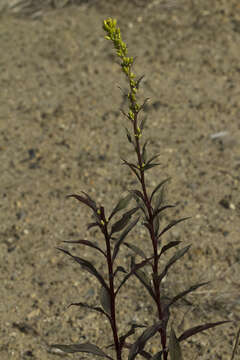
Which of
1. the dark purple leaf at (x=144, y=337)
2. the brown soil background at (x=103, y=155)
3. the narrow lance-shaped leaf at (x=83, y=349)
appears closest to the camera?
the dark purple leaf at (x=144, y=337)

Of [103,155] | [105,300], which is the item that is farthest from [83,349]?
[103,155]

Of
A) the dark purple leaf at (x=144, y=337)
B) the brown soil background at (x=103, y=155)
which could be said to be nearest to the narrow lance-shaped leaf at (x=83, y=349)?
the dark purple leaf at (x=144, y=337)

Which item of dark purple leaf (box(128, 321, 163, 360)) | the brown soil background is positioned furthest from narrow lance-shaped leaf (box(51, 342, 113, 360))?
the brown soil background

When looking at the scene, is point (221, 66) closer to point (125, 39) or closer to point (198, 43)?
point (198, 43)

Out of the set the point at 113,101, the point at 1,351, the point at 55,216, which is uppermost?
the point at 113,101

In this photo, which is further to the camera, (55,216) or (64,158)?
(64,158)

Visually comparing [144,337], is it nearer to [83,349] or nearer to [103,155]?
[83,349]

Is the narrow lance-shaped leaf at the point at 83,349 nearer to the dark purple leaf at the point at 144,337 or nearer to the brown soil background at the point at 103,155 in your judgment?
the dark purple leaf at the point at 144,337

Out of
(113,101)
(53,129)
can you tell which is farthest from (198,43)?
(53,129)
